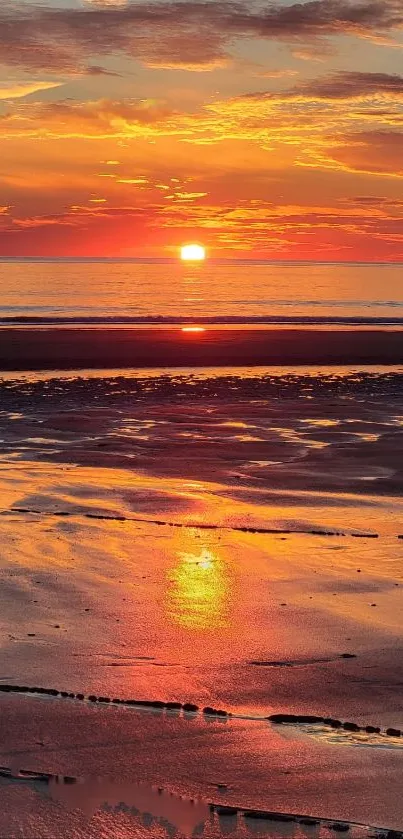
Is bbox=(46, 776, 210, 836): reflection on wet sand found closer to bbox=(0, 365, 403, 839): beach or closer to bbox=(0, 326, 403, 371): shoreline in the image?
bbox=(0, 365, 403, 839): beach

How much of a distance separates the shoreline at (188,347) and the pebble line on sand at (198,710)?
80.4ft

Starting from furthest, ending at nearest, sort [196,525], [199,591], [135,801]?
[196,525] < [199,591] < [135,801]

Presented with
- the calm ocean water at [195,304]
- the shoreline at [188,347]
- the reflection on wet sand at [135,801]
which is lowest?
the reflection on wet sand at [135,801]

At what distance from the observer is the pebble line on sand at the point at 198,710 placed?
6.18 metres

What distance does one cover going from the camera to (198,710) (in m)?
6.39

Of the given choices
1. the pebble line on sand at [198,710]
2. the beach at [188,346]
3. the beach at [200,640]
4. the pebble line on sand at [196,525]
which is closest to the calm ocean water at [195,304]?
the beach at [188,346]

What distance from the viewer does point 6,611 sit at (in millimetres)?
8305

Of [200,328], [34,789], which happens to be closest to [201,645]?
[34,789]

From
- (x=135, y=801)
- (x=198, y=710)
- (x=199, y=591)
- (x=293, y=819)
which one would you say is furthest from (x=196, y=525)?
(x=293, y=819)

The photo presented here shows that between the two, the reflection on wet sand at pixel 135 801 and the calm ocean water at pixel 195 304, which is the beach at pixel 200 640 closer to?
the reflection on wet sand at pixel 135 801

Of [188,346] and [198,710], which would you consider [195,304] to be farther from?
[198,710]

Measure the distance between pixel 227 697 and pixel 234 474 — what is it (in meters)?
8.19

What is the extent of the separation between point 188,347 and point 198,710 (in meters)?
31.7

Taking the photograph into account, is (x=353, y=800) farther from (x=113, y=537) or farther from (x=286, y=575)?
(x=113, y=537)
